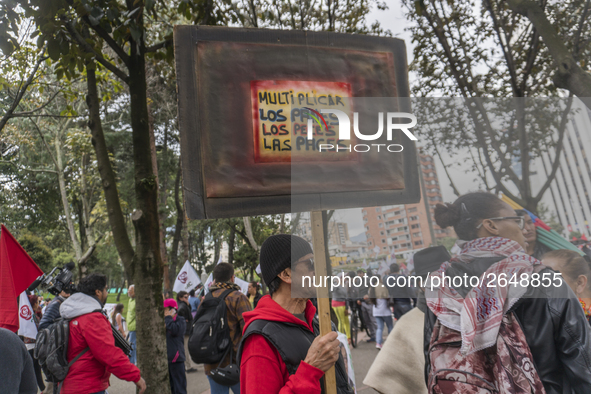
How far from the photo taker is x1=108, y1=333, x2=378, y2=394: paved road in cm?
675

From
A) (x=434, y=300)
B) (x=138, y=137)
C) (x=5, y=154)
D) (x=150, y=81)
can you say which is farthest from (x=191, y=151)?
(x=5, y=154)

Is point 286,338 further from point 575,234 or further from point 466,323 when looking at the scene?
point 575,234

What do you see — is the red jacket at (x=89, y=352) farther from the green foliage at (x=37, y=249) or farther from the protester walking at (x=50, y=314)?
the green foliage at (x=37, y=249)

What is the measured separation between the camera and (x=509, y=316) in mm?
1851

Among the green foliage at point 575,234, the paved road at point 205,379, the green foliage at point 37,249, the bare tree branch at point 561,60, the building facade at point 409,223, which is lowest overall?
the paved road at point 205,379

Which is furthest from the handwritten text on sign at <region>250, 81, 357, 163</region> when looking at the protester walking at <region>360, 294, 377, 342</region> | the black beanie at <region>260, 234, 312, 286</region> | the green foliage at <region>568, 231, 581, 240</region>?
the protester walking at <region>360, 294, 377, 342</region>

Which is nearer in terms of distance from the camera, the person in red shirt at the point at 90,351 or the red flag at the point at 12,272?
the red flag at the point at 12,272

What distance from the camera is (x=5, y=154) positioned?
13266 mm

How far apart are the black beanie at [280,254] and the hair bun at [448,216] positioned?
0.66 m

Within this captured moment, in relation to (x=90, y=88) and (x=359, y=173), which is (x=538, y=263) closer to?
(x=359, y=173)

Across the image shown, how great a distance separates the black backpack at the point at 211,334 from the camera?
3.83m

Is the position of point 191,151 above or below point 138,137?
below

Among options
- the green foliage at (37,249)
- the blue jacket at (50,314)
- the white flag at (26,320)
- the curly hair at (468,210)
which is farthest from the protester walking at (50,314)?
the green foliage at (37,249)

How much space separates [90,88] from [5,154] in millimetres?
10685
